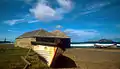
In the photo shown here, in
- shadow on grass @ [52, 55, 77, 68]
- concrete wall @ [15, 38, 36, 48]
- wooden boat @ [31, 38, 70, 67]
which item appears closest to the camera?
wooden boat @ [31, 38, 70, 67]

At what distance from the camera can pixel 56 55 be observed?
1378 cm

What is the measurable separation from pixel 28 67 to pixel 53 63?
269 cm

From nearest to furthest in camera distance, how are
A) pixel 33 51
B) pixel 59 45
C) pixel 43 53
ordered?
1. pixel 59 45
2. pixel 43 53
3. pixel 33 51

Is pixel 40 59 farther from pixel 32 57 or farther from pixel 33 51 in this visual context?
pixel 33 51

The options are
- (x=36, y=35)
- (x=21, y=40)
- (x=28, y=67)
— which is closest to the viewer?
(x=28, y=67)

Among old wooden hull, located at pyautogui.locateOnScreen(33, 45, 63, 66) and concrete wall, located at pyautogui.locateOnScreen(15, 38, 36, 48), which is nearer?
old wooden hull, located at pyautogui.locateOnScreen(33, 45, 63, 66)

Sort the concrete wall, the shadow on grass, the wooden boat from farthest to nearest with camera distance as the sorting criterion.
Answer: the concrete wall < the shadow on grass < the wooden boat

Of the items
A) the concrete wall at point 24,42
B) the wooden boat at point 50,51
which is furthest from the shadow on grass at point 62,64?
the concrete wall at point 24,42

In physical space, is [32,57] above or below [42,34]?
below

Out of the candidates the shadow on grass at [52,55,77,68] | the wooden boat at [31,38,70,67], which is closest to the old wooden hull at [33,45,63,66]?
the wooden boat at [31,38,70,67]

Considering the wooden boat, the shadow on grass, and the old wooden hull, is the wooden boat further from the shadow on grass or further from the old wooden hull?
the shadow on grass

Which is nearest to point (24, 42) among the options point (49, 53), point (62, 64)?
point (62, 64)

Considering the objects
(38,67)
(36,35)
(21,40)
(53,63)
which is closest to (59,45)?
(53,63)

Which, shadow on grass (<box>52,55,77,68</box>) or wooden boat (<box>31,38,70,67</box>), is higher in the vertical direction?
wooden boat (<box>31,38,70,67</box>)
